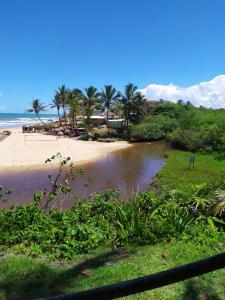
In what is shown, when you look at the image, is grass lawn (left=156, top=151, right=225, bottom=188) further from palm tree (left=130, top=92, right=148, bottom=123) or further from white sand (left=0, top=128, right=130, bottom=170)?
palm tree (left=130, top=92, right=148, bottom=123)

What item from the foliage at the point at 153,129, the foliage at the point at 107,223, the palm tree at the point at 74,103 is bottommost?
the foliage at the point at 153,129

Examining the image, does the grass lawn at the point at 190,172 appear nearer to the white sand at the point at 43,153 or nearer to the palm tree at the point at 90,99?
the white sand at the point at 43,153

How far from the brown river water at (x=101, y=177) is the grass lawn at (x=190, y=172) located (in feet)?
3.92

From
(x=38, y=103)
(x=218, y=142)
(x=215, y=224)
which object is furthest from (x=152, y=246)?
(x=38, y=103)

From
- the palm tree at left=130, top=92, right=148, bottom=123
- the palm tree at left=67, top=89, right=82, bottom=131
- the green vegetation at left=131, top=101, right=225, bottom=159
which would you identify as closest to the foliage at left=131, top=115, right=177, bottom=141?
the green vegetation at left=131, top=101, right=225, bottom=159

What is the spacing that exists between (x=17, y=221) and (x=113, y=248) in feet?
7.29

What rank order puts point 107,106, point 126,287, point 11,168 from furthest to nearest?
point 107,106
point 11,168
point 126,287

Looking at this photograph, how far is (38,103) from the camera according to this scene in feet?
258

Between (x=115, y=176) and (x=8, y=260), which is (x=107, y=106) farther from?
(x=8, y=260)

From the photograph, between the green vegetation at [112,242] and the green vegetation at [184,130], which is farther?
the green vegetation at [184,130]

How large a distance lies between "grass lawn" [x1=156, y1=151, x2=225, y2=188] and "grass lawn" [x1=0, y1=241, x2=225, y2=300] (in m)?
16.4

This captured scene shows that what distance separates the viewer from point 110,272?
4.91 metres

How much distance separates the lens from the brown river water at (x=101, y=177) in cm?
2192

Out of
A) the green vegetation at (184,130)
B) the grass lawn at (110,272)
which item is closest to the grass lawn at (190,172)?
the green vegetation at (184,130)
